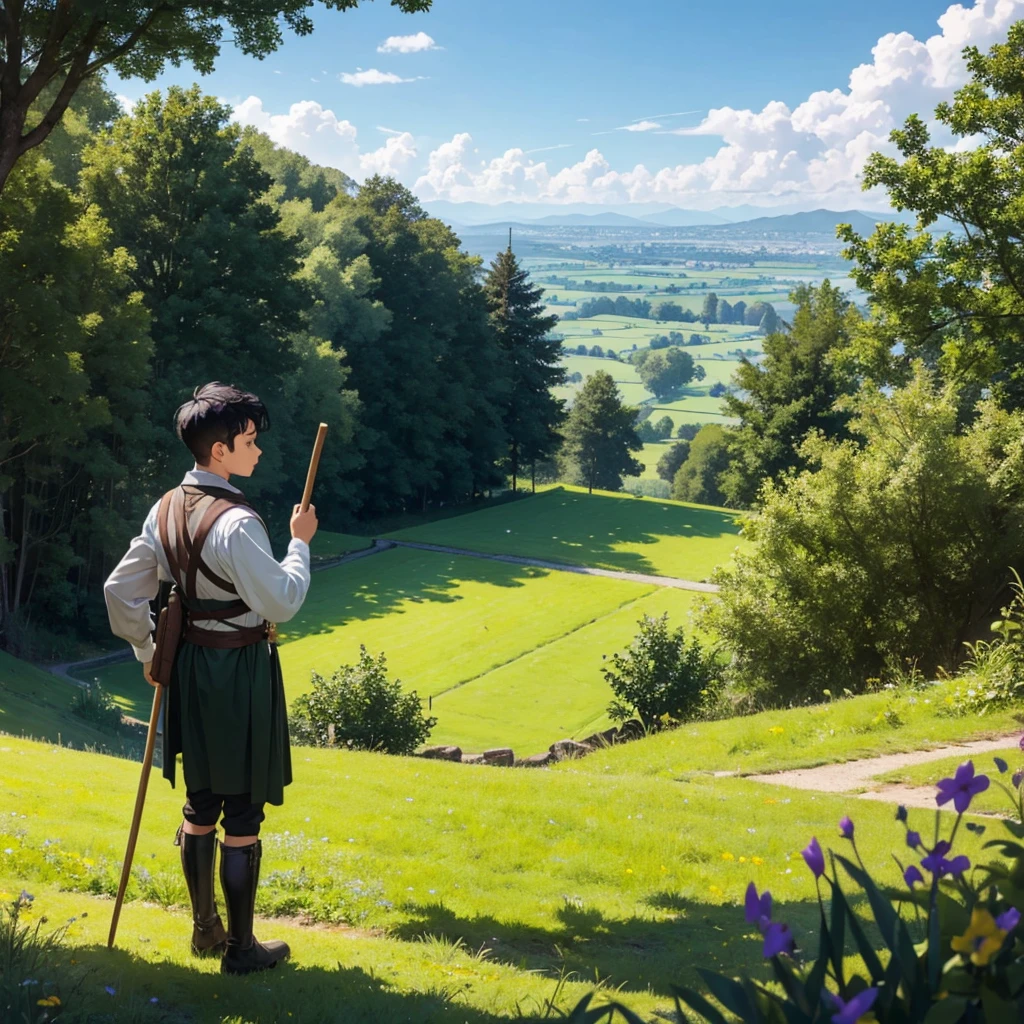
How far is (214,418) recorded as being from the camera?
4.61 meters

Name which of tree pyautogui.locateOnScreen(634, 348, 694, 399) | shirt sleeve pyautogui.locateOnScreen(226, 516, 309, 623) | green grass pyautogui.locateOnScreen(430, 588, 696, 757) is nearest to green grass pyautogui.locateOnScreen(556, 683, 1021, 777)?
shirt sleeve pyautogui.locateOnScreen(226, 516, 309, 623)

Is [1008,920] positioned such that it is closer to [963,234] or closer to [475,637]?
[963,234]

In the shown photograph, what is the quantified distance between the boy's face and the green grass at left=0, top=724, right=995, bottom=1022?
2.08 meters

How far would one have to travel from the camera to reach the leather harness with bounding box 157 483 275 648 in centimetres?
453

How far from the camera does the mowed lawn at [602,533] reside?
4469 centimetres

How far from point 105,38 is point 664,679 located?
13.2 m

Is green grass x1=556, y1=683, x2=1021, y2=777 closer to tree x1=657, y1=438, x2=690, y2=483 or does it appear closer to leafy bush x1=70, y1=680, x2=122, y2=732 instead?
leafy bush x1=70, y1=680, x2=122, y2=732

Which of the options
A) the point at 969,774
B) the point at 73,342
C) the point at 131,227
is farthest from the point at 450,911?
the point at 131,227

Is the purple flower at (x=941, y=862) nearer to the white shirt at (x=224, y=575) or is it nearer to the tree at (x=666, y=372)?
the white shirt at (x=224, y=575)

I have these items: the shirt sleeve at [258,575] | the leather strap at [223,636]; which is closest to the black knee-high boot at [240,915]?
the leather strap at [223,636]

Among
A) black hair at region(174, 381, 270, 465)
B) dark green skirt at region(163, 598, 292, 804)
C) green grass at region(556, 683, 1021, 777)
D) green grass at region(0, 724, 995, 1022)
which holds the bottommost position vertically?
green grass at region(556, 683, 1021, 777)

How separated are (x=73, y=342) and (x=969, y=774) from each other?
996 inches

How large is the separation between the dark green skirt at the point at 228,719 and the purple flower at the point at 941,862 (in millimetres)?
3011

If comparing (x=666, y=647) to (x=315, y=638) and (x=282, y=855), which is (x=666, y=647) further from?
(x=315, y=638)
